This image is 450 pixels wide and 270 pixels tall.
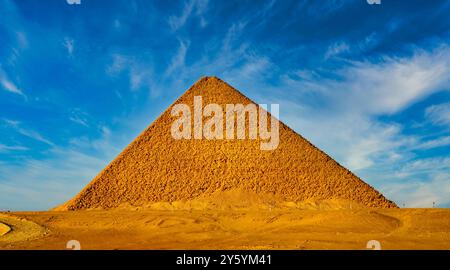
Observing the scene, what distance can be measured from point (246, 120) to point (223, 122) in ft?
8.15

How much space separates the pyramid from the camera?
115 feet

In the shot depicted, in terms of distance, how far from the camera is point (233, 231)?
20828 mm

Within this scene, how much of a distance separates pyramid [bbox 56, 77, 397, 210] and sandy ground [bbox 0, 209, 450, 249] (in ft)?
29.2

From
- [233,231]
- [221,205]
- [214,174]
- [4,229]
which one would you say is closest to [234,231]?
[233,231]

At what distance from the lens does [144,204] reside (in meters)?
34.0

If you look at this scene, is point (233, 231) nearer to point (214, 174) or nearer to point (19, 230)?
point (19, 230)

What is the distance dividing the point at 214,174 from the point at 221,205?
4537mm

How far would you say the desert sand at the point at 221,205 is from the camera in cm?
1723

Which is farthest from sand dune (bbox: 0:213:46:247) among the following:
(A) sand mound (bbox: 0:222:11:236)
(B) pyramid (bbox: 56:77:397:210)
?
(B) pyramid (bbox: 56:77:397:210)

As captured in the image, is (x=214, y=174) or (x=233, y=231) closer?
(x=233, y=231)

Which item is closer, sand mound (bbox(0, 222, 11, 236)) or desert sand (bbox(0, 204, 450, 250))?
desert sand (bbox(0, 204, 450, 250))

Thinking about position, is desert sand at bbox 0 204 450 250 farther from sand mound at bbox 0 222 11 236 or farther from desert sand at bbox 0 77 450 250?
sand mound at bbox 0 222 11 236
